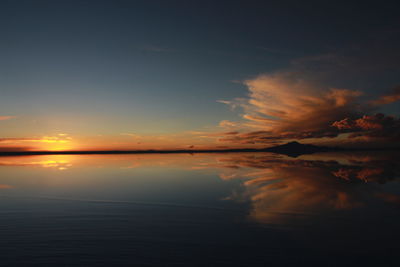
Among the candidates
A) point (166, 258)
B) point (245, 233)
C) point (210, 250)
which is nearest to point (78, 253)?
point (166, 258)

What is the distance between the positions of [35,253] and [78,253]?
1.46 meters

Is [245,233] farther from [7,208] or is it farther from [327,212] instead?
[7,208]

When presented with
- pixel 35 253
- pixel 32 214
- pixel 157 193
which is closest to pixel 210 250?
pixel 35 253

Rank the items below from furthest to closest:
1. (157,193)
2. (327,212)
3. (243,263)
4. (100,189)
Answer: (100,189) → (157,193) → (327,212) → (243,263)

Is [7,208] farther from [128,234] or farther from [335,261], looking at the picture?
[335,261]

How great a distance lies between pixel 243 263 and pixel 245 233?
295cm

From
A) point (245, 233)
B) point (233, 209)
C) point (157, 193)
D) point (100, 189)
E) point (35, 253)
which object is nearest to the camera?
point (35, 253)

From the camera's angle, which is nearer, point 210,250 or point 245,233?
point 210,250

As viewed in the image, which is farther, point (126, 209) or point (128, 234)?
point (126, 209)

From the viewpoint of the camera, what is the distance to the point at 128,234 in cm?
1180

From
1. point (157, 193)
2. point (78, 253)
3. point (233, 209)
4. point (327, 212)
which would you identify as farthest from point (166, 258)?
point (157, 193)

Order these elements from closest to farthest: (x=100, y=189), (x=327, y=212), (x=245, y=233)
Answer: (x=245, y=233) < (x=327, y=212) < (x=100, y=189)

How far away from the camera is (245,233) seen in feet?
38.2

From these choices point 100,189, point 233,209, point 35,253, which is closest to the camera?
point 35,253
